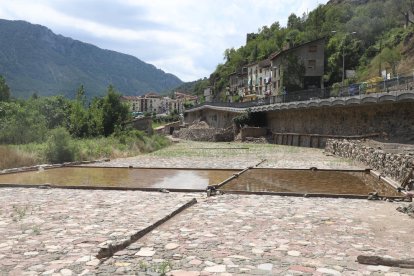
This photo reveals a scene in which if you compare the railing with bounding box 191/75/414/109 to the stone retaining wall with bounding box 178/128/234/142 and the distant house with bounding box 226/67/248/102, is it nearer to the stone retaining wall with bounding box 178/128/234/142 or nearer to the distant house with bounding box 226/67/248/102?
the stone retaining wall with bounding box 178/128/234/142

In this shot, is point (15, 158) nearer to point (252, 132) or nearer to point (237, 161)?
point (237, 161)

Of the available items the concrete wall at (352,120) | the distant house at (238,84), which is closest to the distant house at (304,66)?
the concrete wall at (352,120)

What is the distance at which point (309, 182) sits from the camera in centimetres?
1627

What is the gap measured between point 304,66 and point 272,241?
69.2 meters

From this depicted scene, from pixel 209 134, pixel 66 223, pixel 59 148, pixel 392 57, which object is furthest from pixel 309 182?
pixel 392 57

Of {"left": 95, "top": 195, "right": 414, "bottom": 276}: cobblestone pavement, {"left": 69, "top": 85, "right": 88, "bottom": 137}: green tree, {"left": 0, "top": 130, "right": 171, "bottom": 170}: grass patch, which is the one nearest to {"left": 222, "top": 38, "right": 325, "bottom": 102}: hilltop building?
{"left": 69, "top": 85, "right": 88, "bottom": 137}: green tree

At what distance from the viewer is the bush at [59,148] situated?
2433 cm

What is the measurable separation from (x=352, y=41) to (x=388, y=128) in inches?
2708

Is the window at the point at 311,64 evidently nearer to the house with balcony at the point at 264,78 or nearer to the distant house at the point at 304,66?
the distant house at the point at 304,66

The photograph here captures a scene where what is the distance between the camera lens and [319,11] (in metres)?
125

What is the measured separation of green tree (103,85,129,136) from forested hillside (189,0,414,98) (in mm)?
31829

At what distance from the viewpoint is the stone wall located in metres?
14.8

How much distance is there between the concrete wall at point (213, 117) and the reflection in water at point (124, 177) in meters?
39.1

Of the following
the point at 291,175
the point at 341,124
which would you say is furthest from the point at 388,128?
the point at 291,175
